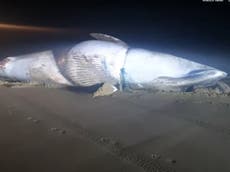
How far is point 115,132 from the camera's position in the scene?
3.57 meters

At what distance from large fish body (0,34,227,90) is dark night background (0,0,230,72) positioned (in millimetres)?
782

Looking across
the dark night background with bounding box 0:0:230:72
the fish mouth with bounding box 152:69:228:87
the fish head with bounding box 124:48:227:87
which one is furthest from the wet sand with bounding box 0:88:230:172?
the dark night background with bounding box 0:0:230:72

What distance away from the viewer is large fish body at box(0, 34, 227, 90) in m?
5.23

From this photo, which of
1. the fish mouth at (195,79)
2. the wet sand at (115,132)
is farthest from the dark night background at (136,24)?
the wet sand at (115,132)

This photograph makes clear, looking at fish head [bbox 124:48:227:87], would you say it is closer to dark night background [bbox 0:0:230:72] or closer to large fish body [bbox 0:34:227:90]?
large fish body [bbox 0:34:227:90]

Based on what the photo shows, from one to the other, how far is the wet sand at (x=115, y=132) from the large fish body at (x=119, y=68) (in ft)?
1.07

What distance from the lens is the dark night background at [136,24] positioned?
685cm

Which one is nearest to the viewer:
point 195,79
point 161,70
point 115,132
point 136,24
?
point 115,132

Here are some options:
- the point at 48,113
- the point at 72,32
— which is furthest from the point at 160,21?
the point at 48,113

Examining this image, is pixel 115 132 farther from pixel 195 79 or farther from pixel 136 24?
pixel 136 24

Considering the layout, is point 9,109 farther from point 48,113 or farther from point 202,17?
point 202,17

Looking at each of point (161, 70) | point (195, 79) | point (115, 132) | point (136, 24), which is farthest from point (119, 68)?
point (136, 24)

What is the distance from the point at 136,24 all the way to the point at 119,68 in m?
2.57

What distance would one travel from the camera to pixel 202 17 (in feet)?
23.1
